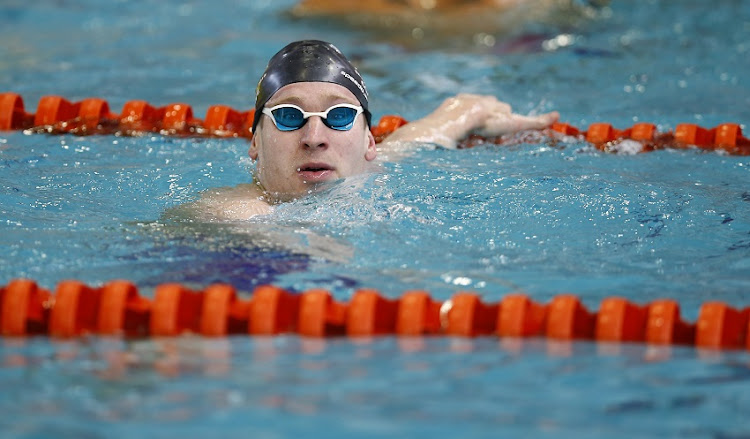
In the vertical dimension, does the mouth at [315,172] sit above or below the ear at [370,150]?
below

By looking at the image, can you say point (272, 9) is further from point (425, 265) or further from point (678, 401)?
point (678, 401)

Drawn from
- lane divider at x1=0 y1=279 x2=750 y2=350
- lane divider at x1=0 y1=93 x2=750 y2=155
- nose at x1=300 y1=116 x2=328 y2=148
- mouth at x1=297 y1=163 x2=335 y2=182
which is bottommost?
lane divider at x1=0 y1=279 x2=750 y2=350

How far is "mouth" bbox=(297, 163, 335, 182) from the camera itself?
377cm

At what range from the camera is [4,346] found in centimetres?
257

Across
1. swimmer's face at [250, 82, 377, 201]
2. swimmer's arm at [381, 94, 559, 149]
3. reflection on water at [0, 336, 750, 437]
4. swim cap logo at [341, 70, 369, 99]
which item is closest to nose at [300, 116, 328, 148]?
swimmer's face at [250, 82, 377, 201]

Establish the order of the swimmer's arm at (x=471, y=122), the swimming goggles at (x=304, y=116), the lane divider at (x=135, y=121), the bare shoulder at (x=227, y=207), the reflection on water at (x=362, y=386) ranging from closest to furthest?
the reflection on water at (x=362, y=386) → the bare shoulder at (x=227, y=207) → the swimming goggles at (x=304, y=116) → the swimmer's arm at (x=471, y=122) → the lane divider at (x=135, y=121)

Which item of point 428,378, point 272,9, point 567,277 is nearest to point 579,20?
point 272,9

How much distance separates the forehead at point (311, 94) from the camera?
12.6 feet

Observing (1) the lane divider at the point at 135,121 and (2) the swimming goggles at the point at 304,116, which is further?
(1) the lane divider at the point at 135,121

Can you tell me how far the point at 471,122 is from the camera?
496 centimetres

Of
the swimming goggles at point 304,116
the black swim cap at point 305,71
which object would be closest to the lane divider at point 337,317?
the swimming goggles at point 304,116

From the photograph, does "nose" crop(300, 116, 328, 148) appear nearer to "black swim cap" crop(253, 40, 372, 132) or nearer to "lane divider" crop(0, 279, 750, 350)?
"black swim cap" crop(253, 40, 372, 132)

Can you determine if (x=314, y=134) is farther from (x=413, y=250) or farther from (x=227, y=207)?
(x=413, y=250)

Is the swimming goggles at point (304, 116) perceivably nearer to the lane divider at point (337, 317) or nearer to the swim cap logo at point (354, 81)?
the swim cap logo at point (354, 81)
